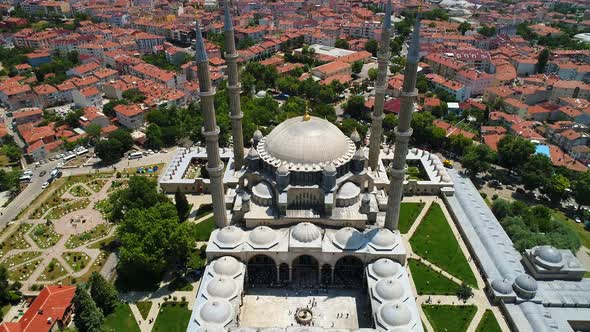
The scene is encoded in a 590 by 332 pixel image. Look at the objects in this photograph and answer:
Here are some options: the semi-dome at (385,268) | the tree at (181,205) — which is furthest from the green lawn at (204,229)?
the semi-dome at (385,268)

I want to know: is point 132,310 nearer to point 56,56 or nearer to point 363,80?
point 363,80

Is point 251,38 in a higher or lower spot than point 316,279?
higher

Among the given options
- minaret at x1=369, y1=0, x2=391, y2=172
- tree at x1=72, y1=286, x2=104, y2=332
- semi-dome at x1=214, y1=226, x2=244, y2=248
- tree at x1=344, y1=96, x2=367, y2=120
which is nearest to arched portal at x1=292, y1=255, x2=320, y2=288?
semi-dome at x1=214, y1=226, x2=244, y2=248

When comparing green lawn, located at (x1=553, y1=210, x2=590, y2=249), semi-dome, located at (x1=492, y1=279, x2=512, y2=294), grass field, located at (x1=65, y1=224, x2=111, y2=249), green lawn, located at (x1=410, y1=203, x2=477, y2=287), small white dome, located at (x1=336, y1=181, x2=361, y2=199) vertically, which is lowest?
green lawn, located at (x1=553, y1=210, x2=590, y2=249)

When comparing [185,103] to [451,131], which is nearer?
[451,131]

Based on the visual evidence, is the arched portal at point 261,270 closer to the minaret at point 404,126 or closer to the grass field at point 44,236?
the minaret at point 404,126

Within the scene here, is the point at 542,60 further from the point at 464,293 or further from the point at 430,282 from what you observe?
the point at 464,293

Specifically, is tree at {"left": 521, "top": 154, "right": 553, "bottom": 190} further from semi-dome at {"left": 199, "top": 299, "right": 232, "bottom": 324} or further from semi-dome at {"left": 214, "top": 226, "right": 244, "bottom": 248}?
semi-dome at {"left": 199, "top": 299, "right": 232, "bottom": 324}

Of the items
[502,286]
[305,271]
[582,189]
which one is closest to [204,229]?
[305,271]

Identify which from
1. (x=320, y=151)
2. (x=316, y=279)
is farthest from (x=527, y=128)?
(x=316, y=279)
